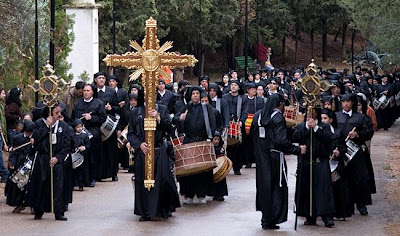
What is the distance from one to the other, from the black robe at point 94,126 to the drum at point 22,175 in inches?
158

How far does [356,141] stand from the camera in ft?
64.1

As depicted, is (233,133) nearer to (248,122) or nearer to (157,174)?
(248,122)

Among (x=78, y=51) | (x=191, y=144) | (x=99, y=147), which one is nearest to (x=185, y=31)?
(x=78, y=51)

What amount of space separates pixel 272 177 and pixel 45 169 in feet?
10.6

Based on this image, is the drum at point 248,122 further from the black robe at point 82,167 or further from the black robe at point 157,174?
the black robe at point 157,174

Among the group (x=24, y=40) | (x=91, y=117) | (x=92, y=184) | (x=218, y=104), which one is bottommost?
(x=92, y=184)

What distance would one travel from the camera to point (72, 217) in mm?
18609

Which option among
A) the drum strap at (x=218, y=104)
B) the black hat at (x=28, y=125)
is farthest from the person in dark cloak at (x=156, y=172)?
the drum strap at (x=218, y=104)

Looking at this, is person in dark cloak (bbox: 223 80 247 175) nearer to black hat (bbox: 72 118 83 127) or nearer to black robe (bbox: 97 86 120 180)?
black robe (bbox: 97 86 120 180)

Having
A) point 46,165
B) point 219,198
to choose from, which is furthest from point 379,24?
point 46,165

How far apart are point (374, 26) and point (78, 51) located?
864 cm

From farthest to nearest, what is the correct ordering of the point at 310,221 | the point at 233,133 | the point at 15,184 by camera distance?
the point at 233,133
the point at 15,184
the point at 310,221

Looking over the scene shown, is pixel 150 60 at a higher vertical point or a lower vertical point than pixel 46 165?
higher

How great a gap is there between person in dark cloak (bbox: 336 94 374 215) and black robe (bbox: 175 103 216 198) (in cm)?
215
